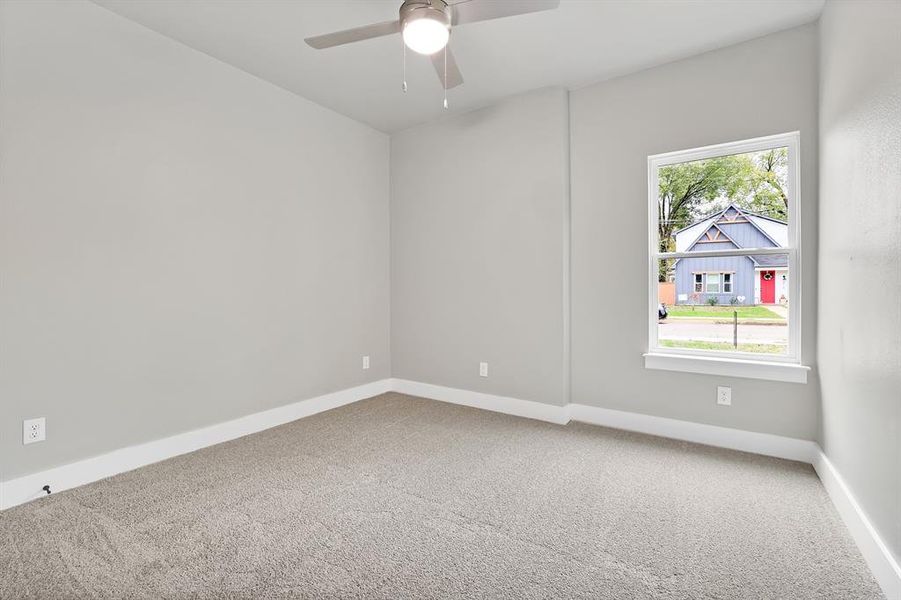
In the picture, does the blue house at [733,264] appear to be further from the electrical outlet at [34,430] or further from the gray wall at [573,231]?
the electrical outlet at [34,430]

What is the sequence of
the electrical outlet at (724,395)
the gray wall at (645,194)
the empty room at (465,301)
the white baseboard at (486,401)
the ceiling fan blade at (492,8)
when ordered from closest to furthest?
1. the empty room at (465,301)
2. the ceiling fan blade at (492,8)
3. the gray wall at (645,194)
4. the electrical outlet at (724,395)
5. the white baseboard at (486,401)

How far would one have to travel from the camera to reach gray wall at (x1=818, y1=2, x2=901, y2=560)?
148cm

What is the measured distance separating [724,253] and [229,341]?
3.58m

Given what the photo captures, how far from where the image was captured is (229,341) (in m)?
3.02

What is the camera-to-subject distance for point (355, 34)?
6.84 ft

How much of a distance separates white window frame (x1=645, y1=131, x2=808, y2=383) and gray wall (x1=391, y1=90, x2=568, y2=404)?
0.66 meters

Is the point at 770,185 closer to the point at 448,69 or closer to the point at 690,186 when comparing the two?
the point at 690,186

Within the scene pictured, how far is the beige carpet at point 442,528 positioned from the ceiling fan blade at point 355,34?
93.3 inches

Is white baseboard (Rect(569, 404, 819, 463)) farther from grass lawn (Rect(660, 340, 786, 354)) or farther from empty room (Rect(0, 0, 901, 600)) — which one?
grass lawn (Rect(660, 340, 786, 354))

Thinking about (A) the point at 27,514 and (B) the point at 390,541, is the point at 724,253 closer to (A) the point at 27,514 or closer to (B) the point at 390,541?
(B) the point at 390,541

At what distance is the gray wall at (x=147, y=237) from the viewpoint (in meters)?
2.12

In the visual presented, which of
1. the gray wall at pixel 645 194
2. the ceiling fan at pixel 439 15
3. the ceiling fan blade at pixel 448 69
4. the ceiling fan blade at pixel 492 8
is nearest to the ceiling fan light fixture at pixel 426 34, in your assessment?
the ceiling fan at pixel 439 15

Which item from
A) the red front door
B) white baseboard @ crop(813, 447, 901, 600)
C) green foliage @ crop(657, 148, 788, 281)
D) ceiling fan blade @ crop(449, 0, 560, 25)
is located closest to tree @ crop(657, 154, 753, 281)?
green foliage @ crop(657, 148, 788, 281)

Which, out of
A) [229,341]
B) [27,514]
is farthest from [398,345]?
[27,514]
